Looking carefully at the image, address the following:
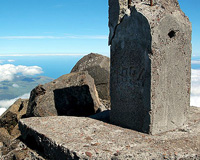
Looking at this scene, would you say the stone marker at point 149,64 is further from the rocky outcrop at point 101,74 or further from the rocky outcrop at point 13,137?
the rocky outcrop at point 101,74

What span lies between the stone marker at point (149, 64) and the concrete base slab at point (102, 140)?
0.26 meters

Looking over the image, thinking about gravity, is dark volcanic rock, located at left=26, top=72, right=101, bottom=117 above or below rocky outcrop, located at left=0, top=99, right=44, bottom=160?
above

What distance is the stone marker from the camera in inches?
135

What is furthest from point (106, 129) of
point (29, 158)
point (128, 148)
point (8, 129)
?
point (8, 129)

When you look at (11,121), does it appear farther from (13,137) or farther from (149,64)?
(149,64)

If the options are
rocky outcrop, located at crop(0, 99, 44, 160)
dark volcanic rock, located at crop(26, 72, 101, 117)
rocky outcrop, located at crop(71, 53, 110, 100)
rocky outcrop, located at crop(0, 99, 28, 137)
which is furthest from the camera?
rocky outcrop, located at crop(71, 53, 110, 100)

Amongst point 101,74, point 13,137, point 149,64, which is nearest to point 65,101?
point 13,137

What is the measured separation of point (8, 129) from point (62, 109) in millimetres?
2018

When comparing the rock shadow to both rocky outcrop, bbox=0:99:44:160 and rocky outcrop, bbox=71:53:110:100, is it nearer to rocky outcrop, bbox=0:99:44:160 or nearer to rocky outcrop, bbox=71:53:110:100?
rocky outcrop, bbox=0:99:44:160

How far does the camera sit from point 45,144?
11.6 feet

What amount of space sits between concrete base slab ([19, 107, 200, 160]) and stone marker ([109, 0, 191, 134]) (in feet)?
0.85

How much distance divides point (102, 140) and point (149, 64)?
1297 mm

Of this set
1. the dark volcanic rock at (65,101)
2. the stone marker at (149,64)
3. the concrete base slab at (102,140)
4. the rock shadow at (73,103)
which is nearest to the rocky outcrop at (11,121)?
the dark volcanic rock at (65,101)

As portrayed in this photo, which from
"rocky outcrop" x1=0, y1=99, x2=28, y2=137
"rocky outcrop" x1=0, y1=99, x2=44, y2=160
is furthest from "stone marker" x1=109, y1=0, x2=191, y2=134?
"rocky outcrop" x1=0, y1=99, x2=28, y2=137
